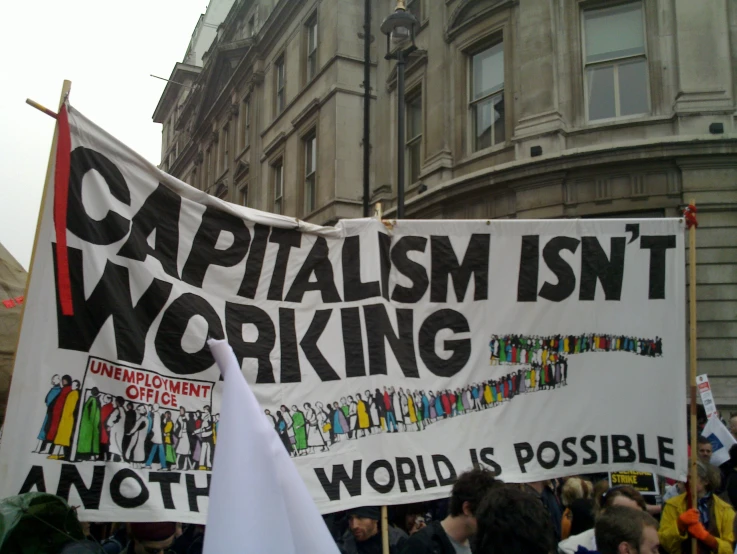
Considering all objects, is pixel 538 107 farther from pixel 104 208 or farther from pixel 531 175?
pixel 104 208

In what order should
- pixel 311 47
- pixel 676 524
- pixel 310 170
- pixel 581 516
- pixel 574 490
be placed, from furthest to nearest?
pixel 311 47 < pixel 310 170 < pixel 574 490 < pixel 581 516 < pixel 676 524

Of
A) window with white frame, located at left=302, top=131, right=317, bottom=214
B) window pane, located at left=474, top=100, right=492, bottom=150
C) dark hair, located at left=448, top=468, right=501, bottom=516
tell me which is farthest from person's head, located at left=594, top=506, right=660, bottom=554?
window with white frame, located at left=302, top=131, right=317, bottom=214

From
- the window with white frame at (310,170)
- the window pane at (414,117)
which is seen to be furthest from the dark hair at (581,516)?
the window with white frame at (310,170)

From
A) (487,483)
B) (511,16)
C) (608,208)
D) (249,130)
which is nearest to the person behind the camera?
(487,483)

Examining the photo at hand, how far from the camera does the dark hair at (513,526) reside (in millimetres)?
2369

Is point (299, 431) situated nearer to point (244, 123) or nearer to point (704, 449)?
point (704, 449)

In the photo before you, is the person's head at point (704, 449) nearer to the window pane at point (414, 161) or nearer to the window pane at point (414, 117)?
the window pane at point (414, 161)

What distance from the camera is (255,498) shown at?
2.00 m

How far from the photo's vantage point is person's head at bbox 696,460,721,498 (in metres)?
4.73

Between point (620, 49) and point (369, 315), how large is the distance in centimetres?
1066

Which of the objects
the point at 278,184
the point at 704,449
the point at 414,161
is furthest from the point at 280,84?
the point at 704,449

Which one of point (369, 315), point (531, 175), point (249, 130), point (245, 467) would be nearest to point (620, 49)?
point (531, 175)

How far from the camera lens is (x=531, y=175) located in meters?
12.2

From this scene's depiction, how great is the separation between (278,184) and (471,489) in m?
20.6
